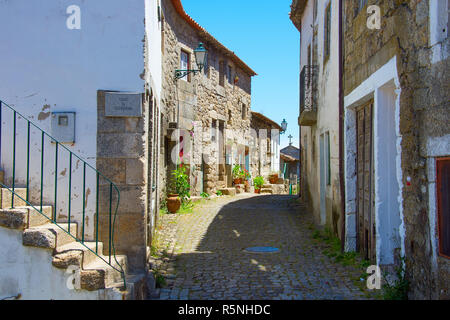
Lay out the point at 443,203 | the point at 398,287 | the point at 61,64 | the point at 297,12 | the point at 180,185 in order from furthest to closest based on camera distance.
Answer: the point at 297,12 → the point at 180,185 → the point at 61,64 → the point at 398,287 → the point at 443,203

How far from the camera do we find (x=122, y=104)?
16.6 ft

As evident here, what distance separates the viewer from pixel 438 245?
3785mm

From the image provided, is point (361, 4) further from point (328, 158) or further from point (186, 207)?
point (186, 207)

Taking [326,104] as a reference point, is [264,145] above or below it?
above

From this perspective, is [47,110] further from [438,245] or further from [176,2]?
[176,2]

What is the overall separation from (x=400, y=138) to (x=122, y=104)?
293 centimetres

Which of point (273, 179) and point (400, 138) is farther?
point (273, 179)

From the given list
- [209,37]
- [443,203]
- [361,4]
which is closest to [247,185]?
A: [209,37]

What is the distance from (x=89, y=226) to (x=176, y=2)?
8420 millimetres

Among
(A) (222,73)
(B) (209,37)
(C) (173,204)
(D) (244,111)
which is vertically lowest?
(C) (173,204)

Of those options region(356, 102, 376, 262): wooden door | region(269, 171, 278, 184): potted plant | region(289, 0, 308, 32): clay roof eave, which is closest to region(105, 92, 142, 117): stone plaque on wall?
region(356, 102, 376, 262): wooden door
